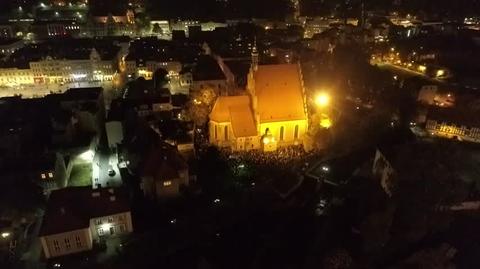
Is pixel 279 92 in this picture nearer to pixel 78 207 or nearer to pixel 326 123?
pixel 326 123

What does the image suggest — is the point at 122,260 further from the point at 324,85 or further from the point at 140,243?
the point at 324,85

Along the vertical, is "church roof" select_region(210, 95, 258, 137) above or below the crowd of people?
above

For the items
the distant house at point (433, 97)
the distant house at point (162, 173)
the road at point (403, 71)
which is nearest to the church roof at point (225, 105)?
the distant house at point (162, 173)

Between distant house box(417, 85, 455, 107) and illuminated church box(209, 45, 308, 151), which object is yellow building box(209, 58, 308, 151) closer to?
illuminated church box(209, 45, 308, 151)

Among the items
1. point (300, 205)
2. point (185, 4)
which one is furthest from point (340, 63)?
point (185, 4)

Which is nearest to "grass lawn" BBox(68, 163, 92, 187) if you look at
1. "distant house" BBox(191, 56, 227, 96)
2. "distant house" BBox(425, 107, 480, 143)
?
"distant house" BBox(191, 56, 227, 96)

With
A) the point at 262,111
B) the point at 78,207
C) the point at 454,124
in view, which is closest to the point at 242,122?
the point at 262,111
